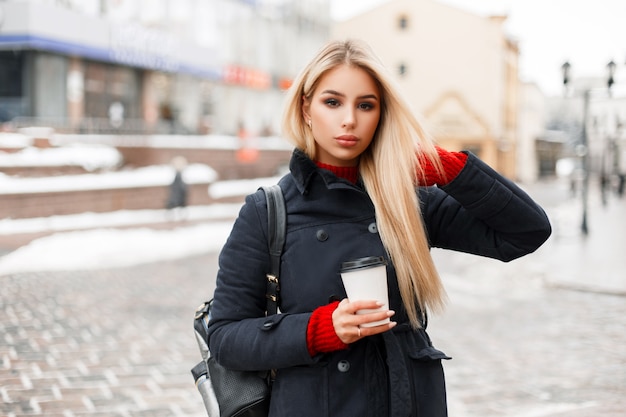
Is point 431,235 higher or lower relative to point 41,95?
lower

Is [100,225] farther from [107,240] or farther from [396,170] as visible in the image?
[396,170]

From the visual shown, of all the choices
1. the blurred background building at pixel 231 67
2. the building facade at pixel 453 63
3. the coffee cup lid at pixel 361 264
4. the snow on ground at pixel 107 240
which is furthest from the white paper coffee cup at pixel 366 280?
the building facade at pixel 453 63

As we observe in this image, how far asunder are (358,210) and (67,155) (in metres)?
23.6

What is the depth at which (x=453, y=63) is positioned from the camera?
56.5 m

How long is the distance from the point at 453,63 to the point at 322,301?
185 feet

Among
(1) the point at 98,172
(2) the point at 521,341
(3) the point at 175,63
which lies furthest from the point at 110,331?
(3) the point at 175,63

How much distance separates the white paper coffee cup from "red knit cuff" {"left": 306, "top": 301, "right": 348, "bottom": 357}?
0.12 m

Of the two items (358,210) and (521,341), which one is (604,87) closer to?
(521,341)

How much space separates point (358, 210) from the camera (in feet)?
A: 7.26

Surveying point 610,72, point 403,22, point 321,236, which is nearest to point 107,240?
point 610,72

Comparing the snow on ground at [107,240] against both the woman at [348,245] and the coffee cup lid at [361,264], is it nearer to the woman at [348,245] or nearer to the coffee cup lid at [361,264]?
the woman at [348,245]

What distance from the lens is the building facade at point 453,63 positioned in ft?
182

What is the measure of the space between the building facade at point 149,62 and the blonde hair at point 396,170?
84.6 ft

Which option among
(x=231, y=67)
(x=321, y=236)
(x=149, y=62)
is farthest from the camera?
(x=231, y=67)
